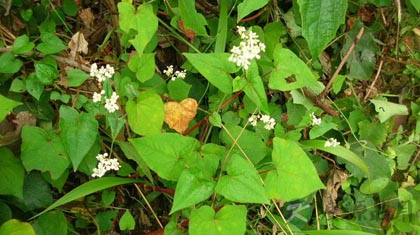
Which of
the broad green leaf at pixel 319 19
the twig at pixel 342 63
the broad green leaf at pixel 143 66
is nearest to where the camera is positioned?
the broad green leaf at pixel 319 19

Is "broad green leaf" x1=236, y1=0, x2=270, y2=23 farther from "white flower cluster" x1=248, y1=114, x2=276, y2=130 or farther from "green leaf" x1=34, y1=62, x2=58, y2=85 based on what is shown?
"green leaf" x1=34, y1=62, x2=58, y2=85

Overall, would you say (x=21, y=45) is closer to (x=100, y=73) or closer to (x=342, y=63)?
(x=100, y=73)

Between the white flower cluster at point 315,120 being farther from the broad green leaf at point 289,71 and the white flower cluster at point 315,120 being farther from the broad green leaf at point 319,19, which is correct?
the broad green leaf at point 319,19

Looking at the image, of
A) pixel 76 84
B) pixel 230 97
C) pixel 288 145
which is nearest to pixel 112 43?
pixel 76 84

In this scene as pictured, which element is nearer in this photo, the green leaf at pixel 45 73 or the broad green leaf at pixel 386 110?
the green leaf at pixel 45 73

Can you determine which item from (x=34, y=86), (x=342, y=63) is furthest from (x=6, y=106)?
(x=342, y=63)

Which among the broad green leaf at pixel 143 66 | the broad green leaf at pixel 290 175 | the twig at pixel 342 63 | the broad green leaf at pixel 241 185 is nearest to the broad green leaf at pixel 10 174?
the broad green leaf at pixel 143 66
